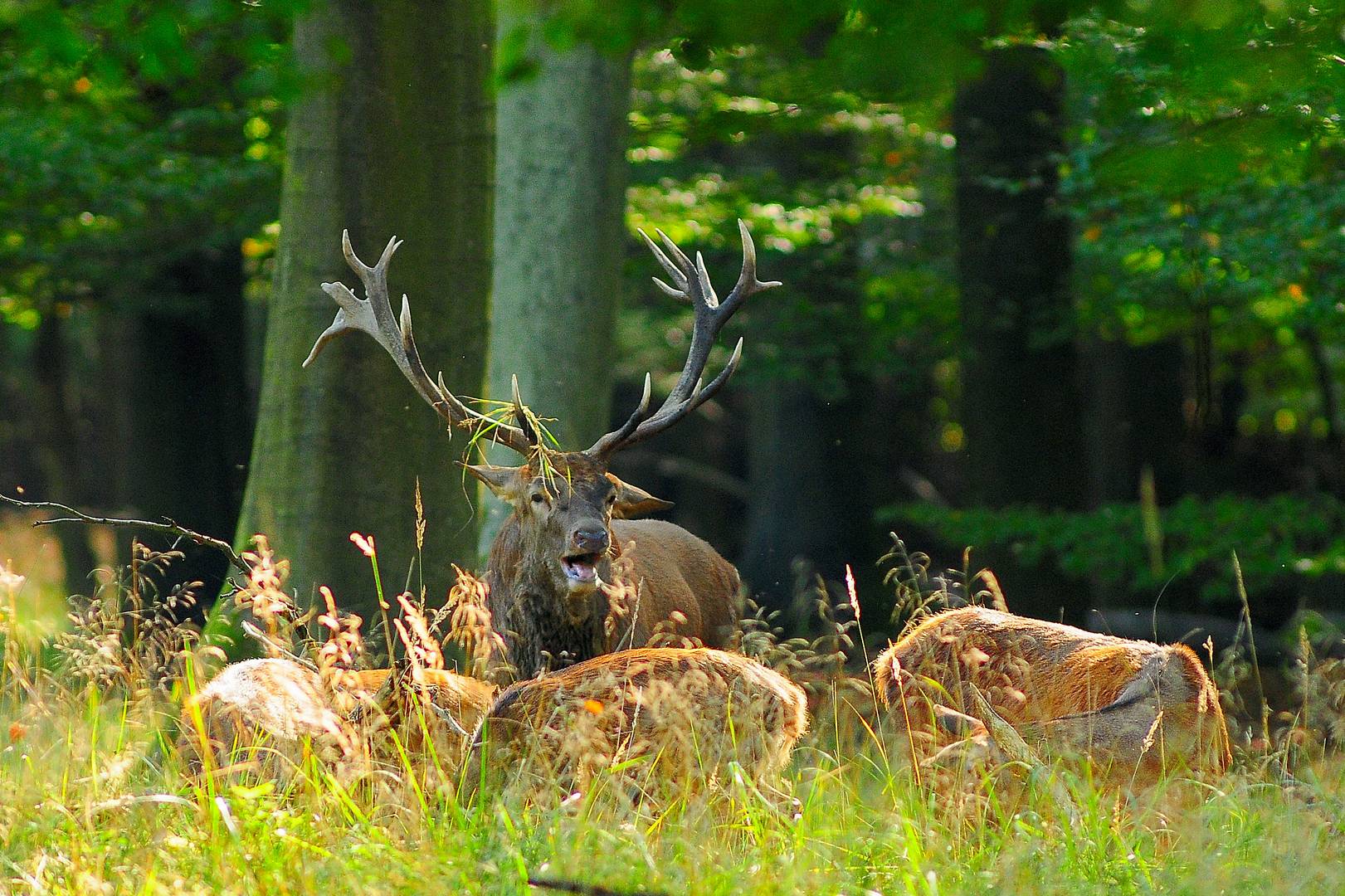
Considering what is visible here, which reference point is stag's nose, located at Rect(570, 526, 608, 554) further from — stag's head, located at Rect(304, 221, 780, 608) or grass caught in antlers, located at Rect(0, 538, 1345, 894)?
grass caught in antlers, located at Rect(0, 538, 1345, 894)

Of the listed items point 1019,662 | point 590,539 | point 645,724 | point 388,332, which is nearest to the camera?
point 645,724

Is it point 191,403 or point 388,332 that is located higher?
point 388,332

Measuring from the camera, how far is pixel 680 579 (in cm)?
706

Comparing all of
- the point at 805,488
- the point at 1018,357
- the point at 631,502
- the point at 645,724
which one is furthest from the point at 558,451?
the point at 805,488

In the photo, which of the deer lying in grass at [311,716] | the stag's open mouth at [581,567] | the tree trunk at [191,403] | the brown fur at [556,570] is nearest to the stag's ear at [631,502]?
the brown fur at [556,570]

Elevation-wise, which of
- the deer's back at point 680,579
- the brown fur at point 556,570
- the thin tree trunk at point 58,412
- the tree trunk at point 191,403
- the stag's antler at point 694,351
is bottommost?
the thin tree trunk at point 58,412

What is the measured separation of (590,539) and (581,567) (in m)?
0.15

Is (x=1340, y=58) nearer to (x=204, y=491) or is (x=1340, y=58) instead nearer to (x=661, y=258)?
(x=661, y=258)

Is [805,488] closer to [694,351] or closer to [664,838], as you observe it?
[694,351]

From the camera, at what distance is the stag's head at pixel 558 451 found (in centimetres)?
586

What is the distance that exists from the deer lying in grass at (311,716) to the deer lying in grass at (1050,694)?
127cm

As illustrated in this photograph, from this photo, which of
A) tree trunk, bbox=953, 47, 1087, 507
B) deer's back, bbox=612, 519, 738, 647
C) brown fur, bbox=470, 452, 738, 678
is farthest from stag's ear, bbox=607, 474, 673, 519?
tree trunk, bbox=953, 47, 1087, 507

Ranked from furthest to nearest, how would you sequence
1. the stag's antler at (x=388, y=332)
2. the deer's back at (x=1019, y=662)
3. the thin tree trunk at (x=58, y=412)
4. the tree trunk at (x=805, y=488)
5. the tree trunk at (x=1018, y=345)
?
1. the thin tree trunk at (x=58, y=412)
2. the tree trunk at (x=805, y=488)
3. the tree trunk at (x=1018, y=345)
4. the stag's antler at (x=388, y=332)
5. the deer's back at (x=1019, y=662)

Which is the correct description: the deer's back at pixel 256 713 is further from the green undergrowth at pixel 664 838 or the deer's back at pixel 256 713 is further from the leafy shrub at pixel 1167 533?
the leafy shrub at pixel 1167 533
